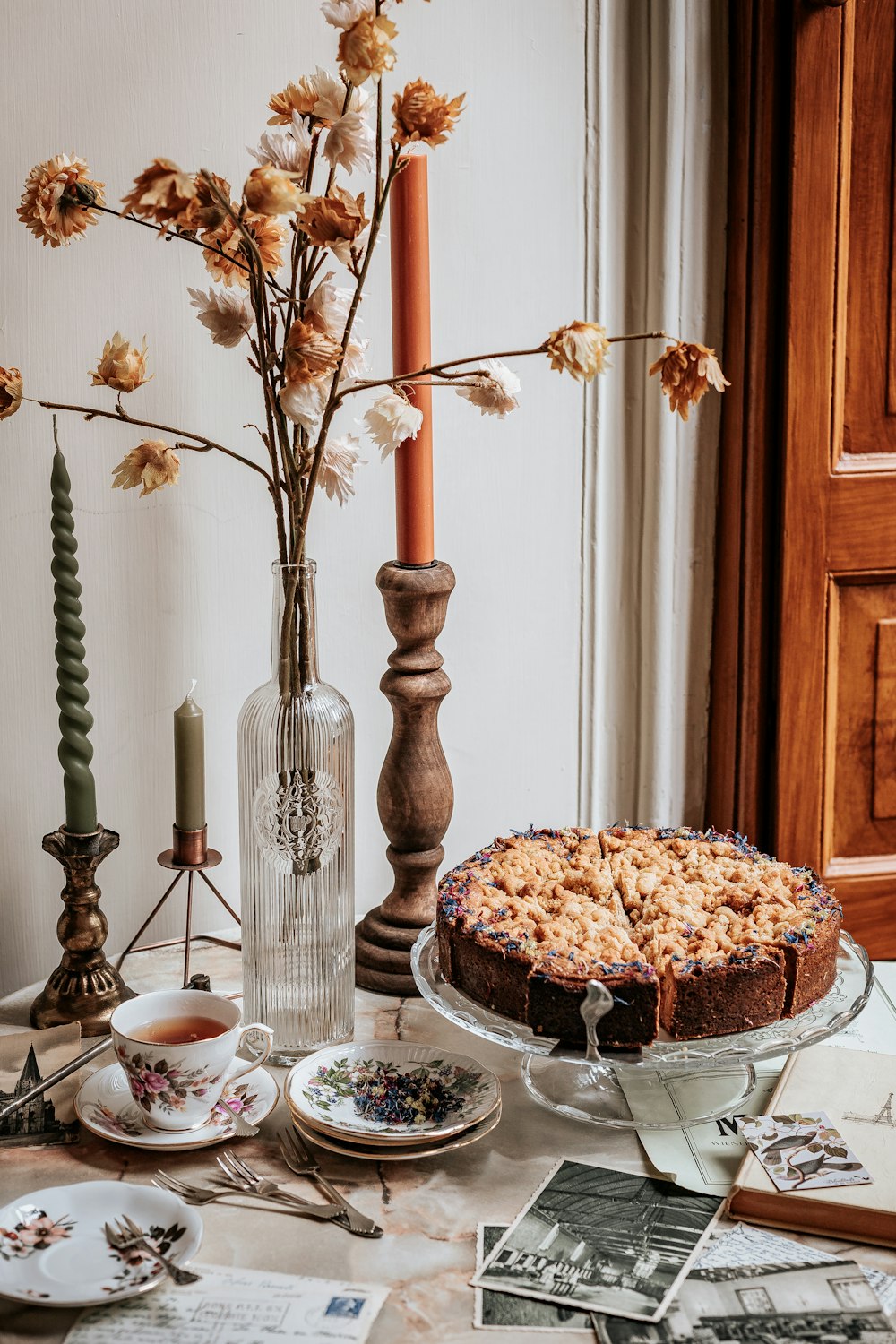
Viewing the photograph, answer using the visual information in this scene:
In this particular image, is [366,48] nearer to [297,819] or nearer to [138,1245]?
[297,819]

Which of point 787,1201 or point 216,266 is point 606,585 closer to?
point 216,266

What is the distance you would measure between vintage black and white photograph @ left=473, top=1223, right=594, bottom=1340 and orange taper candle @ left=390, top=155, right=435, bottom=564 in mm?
651

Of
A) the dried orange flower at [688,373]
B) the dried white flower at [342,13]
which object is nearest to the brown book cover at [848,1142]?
the dried orange flower at [688,373]

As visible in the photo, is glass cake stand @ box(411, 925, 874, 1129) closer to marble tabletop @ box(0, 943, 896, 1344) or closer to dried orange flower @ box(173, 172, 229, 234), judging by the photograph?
marble tabletop @ box(0, 943, 896, 1344)

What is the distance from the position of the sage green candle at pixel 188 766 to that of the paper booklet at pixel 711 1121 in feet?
1.49

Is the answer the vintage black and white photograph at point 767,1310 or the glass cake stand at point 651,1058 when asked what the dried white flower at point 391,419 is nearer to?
the glass cake stand at point 651,1058

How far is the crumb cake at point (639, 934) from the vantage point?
0.93m

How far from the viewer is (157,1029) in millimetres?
967

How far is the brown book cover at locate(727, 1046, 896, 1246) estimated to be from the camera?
2.77 feet

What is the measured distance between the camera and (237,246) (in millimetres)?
1008

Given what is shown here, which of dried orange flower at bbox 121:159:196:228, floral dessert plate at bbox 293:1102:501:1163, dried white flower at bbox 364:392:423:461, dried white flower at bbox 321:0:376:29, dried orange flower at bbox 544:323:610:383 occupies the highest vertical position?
dried white flower at bbox 321:0:376:29

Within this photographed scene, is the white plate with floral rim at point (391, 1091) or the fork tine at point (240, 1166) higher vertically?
the white plate with floral rim at point (391, 1091)

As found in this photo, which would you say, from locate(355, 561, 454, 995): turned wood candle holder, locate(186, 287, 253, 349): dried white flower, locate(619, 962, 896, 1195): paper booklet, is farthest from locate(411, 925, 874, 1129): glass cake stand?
locate(186, 287, 253, 349): dried white flower

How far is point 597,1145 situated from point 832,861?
0.76 m
